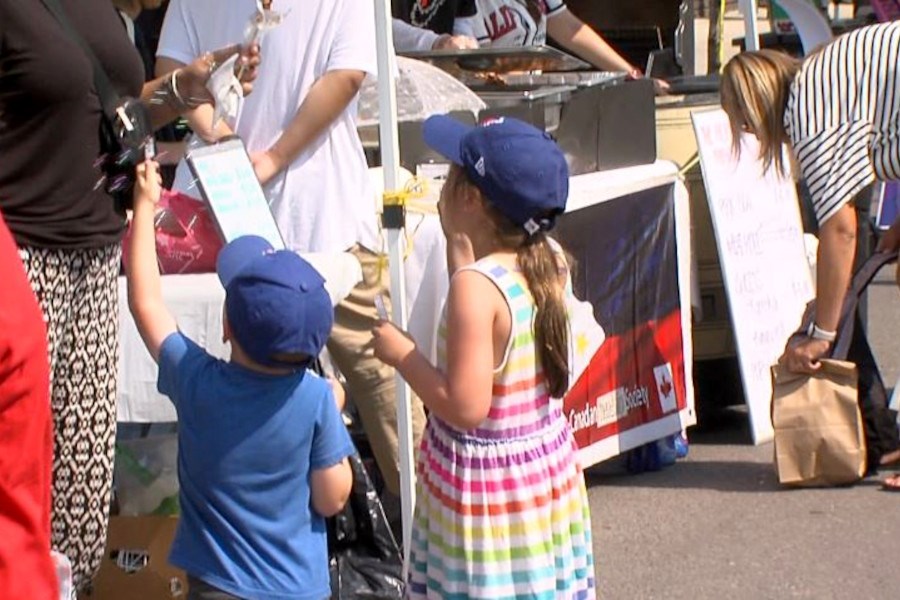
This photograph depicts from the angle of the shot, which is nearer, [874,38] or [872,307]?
[874,38]

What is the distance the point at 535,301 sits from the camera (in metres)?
3.41

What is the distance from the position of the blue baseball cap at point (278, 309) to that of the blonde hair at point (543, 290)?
422 mm

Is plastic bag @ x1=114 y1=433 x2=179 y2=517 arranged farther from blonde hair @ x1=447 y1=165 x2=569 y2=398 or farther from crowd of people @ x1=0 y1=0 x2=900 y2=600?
blonde hair @ x1=447 y1=165 x2=569 y2=398

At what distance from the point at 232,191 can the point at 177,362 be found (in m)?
0.76

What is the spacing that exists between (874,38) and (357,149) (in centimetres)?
182

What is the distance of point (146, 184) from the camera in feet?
11.3

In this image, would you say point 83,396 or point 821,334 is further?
point 821,334

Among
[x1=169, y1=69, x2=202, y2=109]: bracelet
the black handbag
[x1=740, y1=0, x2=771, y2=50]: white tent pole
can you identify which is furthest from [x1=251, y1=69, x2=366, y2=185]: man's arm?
[x1=740, y1=0, x2=771, y2=50]: white tent pole

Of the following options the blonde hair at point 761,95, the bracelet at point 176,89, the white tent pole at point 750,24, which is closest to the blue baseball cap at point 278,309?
the bracelet at point 176,89

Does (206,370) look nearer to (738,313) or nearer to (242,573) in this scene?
(242,573)

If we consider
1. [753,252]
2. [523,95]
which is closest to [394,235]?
[523,95]

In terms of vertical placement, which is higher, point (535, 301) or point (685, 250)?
point (535, 301)

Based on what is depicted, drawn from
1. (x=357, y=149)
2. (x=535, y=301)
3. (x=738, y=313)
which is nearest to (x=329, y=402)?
(x=535, y=301)

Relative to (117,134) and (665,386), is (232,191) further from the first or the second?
(665,386)
